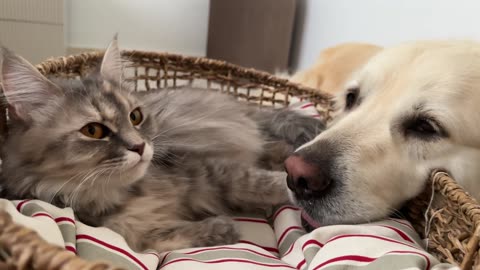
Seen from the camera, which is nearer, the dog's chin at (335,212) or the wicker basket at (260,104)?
the wicker basket at (260,104)

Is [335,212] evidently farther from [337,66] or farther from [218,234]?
[337,66]

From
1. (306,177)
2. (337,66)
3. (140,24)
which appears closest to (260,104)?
(337,66)

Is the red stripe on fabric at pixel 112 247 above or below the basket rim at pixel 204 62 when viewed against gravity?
below

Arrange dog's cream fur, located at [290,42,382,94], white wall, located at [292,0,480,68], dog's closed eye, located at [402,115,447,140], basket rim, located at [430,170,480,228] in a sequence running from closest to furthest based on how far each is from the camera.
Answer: basket rim, located at [430,170,480,228] < dog's closed eye, located at [402,115,447,140] < white wall, located at [292,0,480,68] < dog's cream fur, located at [290,42,382,94]

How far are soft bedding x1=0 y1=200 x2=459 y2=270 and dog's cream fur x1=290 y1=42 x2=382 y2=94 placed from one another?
1116 millimetres

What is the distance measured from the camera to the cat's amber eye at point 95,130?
39.6 inches

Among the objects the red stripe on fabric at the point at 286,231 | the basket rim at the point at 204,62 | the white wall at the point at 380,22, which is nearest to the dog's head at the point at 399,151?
the red stripe on fabric at the point at 286,231

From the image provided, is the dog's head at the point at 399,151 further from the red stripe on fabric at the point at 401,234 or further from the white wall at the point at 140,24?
the white wall at the point at 140,24

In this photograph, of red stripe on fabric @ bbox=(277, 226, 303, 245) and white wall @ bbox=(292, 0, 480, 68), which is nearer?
red stripe on fabric @ bbox=(277, 226, 303, 245)

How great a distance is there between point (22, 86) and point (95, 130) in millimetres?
168

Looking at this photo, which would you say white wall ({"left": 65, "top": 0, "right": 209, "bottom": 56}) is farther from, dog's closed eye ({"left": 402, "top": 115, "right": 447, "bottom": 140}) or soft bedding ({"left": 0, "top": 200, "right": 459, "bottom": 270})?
dog's closed eye ({"left": 402, "top": 115, "right": 447, "bottom": 140})

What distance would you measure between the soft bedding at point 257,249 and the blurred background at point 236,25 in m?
1.12

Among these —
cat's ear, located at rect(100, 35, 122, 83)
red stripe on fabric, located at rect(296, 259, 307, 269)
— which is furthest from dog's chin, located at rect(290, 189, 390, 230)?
cat's ear, located at rect(100, 35, 122, 83)

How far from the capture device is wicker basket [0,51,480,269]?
0.57 metres
